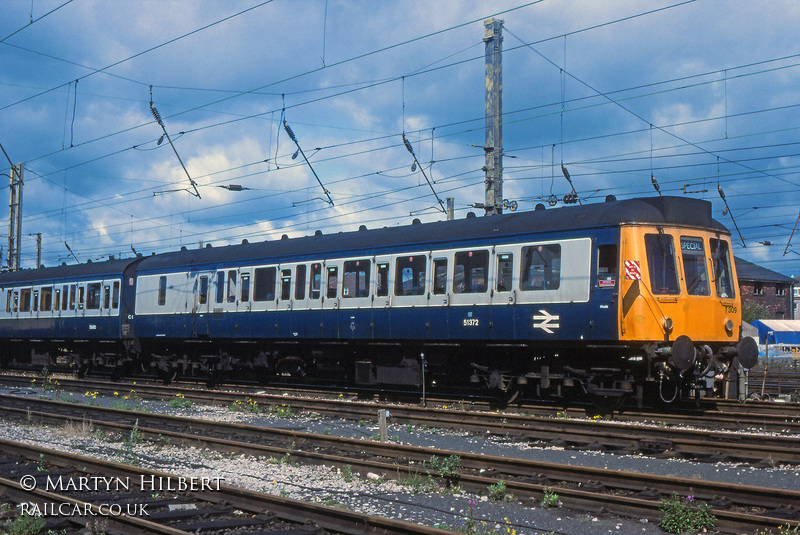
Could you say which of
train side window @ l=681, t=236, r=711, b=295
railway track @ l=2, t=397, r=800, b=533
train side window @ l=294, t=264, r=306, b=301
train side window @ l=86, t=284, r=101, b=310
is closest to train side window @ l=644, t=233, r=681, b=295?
train side window @ l=681, t=236, r=711, b=295

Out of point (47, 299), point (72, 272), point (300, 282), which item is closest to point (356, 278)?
point (300, 282)

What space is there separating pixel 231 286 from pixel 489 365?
29.5 ft

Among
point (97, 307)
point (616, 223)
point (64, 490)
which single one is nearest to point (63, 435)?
point (64, 490)

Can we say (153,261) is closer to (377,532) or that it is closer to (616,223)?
(616,223)

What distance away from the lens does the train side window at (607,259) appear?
1420 centimetres

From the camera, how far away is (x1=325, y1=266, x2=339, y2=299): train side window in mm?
19703

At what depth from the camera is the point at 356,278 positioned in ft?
62.8

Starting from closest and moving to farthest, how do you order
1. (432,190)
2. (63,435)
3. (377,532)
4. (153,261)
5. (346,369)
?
(377,532) < (63,435) < (346,369) < (432,190) < (153,261)

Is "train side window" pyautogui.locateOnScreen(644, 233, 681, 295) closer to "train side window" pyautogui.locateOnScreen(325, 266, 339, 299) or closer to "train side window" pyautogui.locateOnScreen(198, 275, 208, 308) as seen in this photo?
"train side window" pyautogui.locateOnScreen(325, 266, 339, 299)

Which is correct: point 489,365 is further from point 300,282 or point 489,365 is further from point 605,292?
point 300,282

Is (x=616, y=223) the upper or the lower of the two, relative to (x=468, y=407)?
upper

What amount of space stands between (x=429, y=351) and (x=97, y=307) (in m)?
14.2

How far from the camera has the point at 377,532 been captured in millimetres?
6699

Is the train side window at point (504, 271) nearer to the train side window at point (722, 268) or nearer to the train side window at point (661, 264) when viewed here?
the train side window at point (661, 264)
